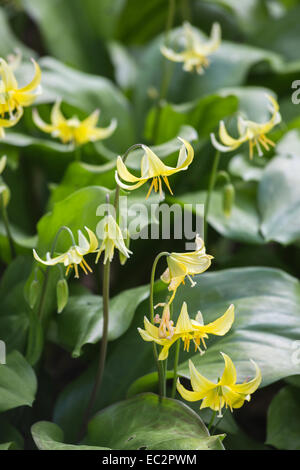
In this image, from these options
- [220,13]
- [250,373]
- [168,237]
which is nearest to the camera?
[250,373]

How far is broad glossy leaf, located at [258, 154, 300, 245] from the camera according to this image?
142 cm

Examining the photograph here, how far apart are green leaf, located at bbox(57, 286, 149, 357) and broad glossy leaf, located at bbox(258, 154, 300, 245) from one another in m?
0.38

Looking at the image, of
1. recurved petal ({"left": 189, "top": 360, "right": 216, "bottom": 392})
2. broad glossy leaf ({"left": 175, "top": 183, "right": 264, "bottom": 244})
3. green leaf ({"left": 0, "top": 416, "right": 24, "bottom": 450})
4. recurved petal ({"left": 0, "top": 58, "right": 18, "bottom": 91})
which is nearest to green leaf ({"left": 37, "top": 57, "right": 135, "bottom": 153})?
broad glossy leaf ({"left": 175, "top": 183, "right": 264, "bottom": 244})

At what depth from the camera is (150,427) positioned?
3.57ft

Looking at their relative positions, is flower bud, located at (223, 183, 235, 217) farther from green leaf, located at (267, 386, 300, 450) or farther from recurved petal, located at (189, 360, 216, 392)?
recurved petal, located at (189, 360, 216, 392)

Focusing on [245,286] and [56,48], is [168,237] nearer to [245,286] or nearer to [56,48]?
[245,286]

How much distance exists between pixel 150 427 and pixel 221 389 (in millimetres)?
182

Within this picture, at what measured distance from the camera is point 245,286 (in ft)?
4.45

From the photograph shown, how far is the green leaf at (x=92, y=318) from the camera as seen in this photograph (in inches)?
48.0

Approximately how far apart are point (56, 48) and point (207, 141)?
2.84 feet

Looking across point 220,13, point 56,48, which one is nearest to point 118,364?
point 56,48

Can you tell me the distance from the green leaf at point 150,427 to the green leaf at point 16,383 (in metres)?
0.16
